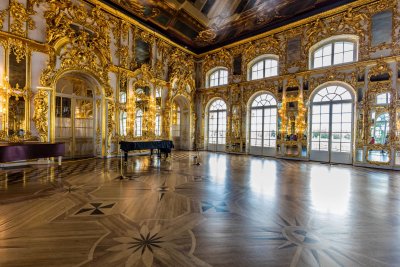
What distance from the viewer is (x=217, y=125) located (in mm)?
12523

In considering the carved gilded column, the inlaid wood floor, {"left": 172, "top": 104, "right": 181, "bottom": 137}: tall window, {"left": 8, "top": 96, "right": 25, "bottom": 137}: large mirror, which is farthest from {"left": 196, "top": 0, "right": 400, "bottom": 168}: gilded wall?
{"left": 8, "top": 96, "right": 25, "bottom": 137}: large mirror

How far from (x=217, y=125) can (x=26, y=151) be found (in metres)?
9.55

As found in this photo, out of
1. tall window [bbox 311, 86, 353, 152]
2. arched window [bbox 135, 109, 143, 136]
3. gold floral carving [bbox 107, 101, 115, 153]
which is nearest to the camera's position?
tall window [bbox 311, 86, 353, 152]

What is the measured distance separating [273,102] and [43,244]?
33.4ft

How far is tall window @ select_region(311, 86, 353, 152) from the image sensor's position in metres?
8.25

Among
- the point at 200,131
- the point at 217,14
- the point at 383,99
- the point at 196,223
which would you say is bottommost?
the point at 196,223

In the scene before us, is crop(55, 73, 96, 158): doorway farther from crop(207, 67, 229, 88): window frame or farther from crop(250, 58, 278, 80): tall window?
crop(250, 58, 278, 80): tall window

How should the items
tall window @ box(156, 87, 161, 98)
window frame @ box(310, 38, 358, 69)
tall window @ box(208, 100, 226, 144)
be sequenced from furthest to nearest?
tall window @ box(208, 100, 226, 144) → tall window @ box(156, 87, 161, 98) → window frame @ box(310, 38, 358, 69)

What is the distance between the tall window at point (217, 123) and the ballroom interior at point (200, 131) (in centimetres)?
10

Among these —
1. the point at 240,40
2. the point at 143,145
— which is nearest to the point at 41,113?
the point at 143,145

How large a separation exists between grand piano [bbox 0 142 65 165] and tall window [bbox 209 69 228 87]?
943cm

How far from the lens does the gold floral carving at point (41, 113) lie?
665 cm

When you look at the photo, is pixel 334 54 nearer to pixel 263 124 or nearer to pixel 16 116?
pixel 263 124

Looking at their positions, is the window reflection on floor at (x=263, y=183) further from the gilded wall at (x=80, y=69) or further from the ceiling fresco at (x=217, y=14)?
the ceiling fresco at (x=217, y=14)
